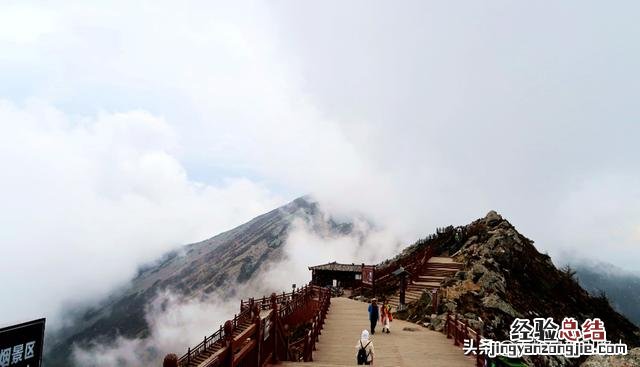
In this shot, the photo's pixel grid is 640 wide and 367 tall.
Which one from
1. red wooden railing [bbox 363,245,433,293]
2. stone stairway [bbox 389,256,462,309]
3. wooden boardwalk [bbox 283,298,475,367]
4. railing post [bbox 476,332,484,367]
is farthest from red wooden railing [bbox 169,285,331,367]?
red wooden railing [bbox 363,245,433,293]

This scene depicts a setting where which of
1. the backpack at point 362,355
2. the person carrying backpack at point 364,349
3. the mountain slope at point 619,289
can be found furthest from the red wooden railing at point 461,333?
the mountain slope at point 619,289

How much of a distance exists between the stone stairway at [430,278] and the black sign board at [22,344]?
23.6 metres

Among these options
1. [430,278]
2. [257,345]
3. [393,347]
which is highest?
[430,278]

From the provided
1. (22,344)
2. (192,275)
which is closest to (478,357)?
(22,344)

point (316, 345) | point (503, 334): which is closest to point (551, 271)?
point (503, 334)

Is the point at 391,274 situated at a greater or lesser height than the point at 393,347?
greater

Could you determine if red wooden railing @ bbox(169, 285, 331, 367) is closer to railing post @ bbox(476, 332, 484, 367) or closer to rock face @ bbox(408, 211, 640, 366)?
railing post @ bbox(476, 332, 484, 367)

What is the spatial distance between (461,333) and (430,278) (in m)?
16.6

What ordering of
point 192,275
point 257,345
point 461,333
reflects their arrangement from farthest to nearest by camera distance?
point 192,275
point 461,333
point 257,345

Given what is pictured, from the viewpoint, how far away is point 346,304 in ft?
102

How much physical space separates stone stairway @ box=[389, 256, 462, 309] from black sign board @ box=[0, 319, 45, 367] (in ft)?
77.5

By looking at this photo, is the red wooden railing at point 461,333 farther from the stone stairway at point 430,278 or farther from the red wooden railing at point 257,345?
the stone stairway at point 430,278

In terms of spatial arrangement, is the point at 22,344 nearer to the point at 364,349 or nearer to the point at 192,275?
the point at 364,349

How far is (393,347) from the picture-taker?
53.2 feet
